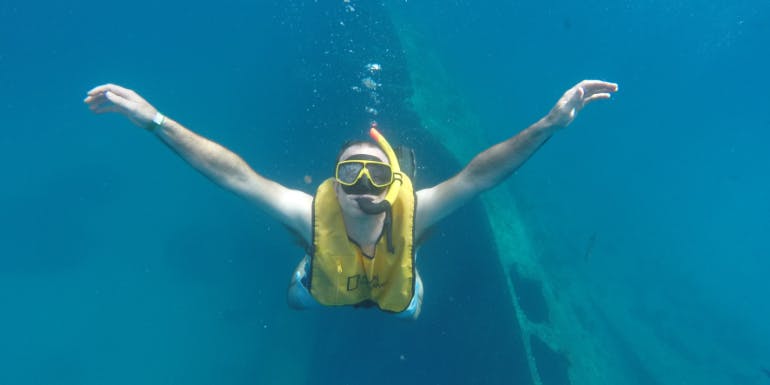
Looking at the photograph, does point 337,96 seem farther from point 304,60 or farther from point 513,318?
point 513,318

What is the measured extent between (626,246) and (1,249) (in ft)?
100

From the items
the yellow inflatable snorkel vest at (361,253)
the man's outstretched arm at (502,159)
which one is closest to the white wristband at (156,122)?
the yellow inflatable snorkel vest at (361,253)

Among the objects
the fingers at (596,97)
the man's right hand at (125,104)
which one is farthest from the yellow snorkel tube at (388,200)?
the man's right hand at (125,104)

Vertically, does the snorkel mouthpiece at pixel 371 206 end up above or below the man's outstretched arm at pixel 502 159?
below

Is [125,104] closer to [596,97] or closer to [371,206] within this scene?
[371,206]

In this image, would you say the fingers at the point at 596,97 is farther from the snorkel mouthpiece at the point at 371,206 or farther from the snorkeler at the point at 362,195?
the snorkel mouthpiece at the point at 371,206

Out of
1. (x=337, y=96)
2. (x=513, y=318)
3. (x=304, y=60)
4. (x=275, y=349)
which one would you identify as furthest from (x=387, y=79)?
(x=275, y=349)

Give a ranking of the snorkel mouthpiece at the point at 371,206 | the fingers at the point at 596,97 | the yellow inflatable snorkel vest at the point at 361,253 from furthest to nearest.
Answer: the yellow inflatable snorkel vest at the point at 361,253, the snorkel mouthpiece at the point at 371,206, the fingers at the point at 596,97

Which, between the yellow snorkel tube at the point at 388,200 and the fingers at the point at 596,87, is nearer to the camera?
the fingers at the point at 596,87

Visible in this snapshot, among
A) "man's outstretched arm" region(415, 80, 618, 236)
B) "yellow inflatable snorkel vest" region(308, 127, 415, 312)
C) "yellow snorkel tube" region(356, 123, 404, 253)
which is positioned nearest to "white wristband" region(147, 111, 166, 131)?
"yellow inflatable snorkel vest" region(308, 127, 415, 312)

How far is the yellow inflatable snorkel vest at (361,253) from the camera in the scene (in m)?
3.49

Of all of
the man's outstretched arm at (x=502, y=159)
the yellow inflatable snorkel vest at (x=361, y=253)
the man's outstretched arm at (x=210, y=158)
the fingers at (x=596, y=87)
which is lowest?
the yellow inflatable snorkel vest at (x=361, y=253)

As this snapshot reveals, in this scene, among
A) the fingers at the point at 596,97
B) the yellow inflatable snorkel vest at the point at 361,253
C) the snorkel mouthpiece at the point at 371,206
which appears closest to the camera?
the fingers at the point at 596,97

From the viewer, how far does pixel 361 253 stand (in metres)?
3.63
